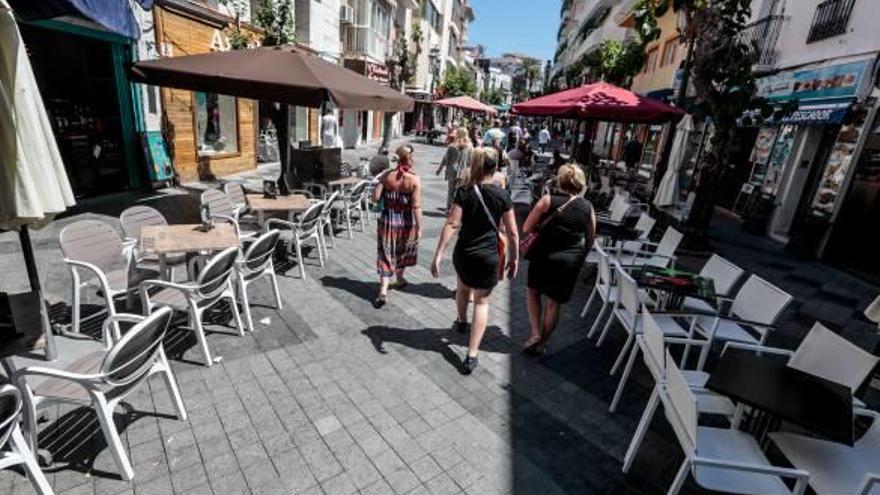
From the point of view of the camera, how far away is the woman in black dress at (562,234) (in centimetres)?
392

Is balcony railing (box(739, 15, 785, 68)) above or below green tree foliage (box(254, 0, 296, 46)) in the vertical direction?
above

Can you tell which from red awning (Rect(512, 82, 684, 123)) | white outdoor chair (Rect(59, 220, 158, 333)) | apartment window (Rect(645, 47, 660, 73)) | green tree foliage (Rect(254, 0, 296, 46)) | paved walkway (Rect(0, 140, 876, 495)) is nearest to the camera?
paved walkway (Rect(0, 140, 876, 495))

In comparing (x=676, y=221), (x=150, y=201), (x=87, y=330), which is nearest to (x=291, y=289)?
(x=87, y=330)

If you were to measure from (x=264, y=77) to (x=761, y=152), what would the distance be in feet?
42.3

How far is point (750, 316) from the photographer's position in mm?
4066

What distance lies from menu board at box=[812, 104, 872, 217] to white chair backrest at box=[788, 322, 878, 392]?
8.28 meters

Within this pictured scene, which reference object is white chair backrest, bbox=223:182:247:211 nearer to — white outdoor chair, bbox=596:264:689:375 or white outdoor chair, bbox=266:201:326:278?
white outdoor chair, bbox=266:201:326:278

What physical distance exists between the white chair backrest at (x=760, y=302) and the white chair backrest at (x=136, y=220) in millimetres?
5784

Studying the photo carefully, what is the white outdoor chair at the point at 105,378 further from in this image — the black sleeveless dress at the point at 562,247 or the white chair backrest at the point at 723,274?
the white chair backrest at the point at 723,274

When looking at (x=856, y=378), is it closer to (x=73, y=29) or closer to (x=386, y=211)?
(x=386, y=211)

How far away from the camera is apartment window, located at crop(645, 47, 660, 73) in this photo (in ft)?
72.2

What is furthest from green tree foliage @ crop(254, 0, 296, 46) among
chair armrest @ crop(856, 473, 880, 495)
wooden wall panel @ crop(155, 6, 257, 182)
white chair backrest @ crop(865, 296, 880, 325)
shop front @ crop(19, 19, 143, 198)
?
chair armrest @ crop(856, 473, 880, 495)

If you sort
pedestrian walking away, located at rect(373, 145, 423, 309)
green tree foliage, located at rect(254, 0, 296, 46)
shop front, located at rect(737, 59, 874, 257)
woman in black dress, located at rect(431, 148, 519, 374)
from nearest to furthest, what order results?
woman in black dress, located at rect(431, 148, 519, 374), pedestrian walking away, located at rect(373, 145, 423, 309), shop front, located at rect(737, 59, 874, 257), green tree foliage, located at rect(254, 0, 296, 46)

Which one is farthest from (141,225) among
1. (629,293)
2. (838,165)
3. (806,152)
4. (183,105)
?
(806,152)
